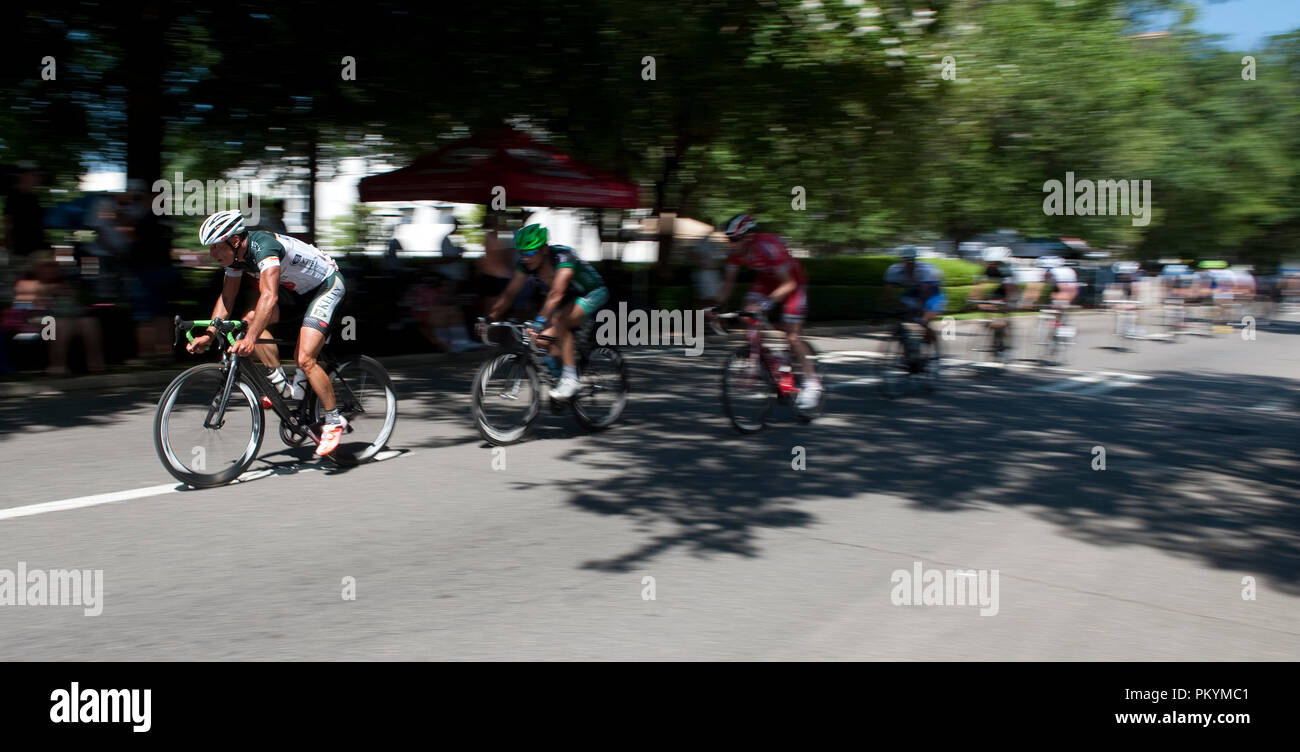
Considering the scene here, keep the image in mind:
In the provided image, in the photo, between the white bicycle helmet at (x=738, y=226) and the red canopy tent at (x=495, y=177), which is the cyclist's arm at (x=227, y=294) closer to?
the white bicycle helmet at (x=738, y=226)

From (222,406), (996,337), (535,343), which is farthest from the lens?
(996,337)

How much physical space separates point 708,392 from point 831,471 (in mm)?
4409

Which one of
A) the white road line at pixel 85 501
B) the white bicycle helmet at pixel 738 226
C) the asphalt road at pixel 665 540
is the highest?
the white bicycle helmet at pixel 738 226

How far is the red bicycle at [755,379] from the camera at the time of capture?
998 cm

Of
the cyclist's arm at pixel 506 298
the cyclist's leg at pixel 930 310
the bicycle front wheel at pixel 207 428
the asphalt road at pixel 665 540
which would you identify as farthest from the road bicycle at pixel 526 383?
the cyclist's leg at pixel 930 310

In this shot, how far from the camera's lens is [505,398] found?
906 cm

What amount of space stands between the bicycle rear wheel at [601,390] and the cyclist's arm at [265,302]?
3.06 meters

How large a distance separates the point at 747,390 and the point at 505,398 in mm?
2285

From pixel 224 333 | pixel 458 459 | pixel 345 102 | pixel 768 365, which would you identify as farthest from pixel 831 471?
pixel 345 102

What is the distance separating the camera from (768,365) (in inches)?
401

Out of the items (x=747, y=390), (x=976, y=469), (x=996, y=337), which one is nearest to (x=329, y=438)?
(x=747, y=390)

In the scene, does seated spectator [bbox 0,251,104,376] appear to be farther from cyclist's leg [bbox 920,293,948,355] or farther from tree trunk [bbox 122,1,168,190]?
cyclist's leg [bbox 920,293,948,355]

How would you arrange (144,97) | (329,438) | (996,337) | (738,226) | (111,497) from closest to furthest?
(111,497), (329,438), (738,226), (144,97), (996,337)

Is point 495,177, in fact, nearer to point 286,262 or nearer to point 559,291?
point 559,291
